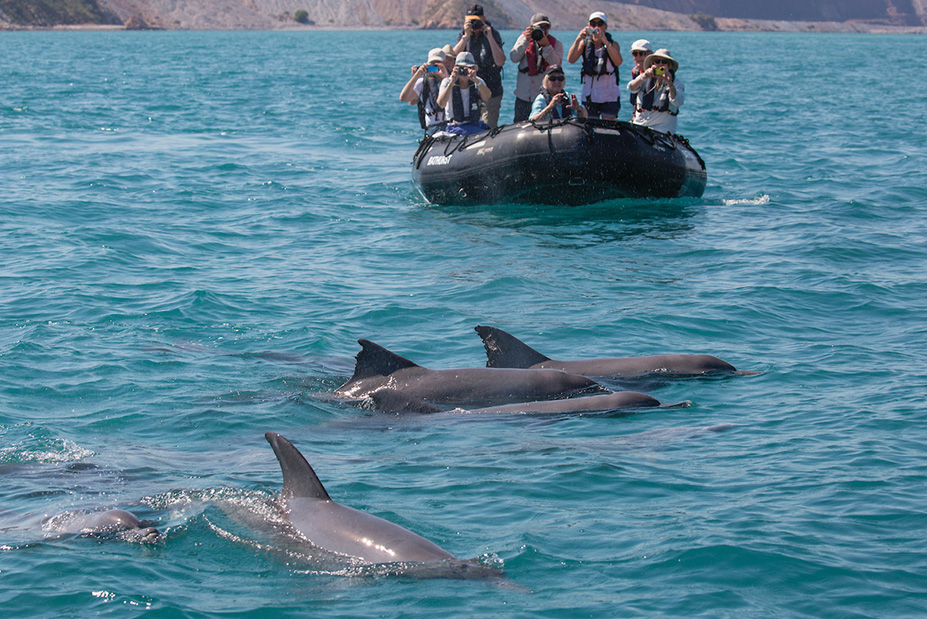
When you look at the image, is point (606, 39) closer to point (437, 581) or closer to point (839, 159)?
point (839, 159)

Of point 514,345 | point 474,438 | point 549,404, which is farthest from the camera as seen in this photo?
point 514,345

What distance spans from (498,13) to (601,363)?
142 m

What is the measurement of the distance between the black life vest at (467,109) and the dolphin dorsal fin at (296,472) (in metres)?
12.2

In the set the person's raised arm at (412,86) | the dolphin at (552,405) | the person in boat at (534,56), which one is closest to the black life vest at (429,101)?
the person's raised arm at (412,86)

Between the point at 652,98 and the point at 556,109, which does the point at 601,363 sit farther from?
the point at 652,98

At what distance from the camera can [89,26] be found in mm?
123562

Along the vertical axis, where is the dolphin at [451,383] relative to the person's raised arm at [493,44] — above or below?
below

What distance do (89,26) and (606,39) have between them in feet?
397

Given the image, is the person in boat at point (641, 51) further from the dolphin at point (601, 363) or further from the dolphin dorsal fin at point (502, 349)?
the dolphin dorsal fin at point (502, 349)

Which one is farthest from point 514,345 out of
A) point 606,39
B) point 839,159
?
point 839,159

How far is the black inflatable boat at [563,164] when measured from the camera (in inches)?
652

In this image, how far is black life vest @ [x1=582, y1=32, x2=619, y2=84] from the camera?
16656mm

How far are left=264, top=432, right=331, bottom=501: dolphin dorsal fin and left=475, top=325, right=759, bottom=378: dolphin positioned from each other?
3.32 metres

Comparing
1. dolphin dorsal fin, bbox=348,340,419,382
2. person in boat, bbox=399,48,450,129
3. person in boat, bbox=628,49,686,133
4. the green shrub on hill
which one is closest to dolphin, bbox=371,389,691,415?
dolphin dorsal fin, bbox=348,340,419,382
